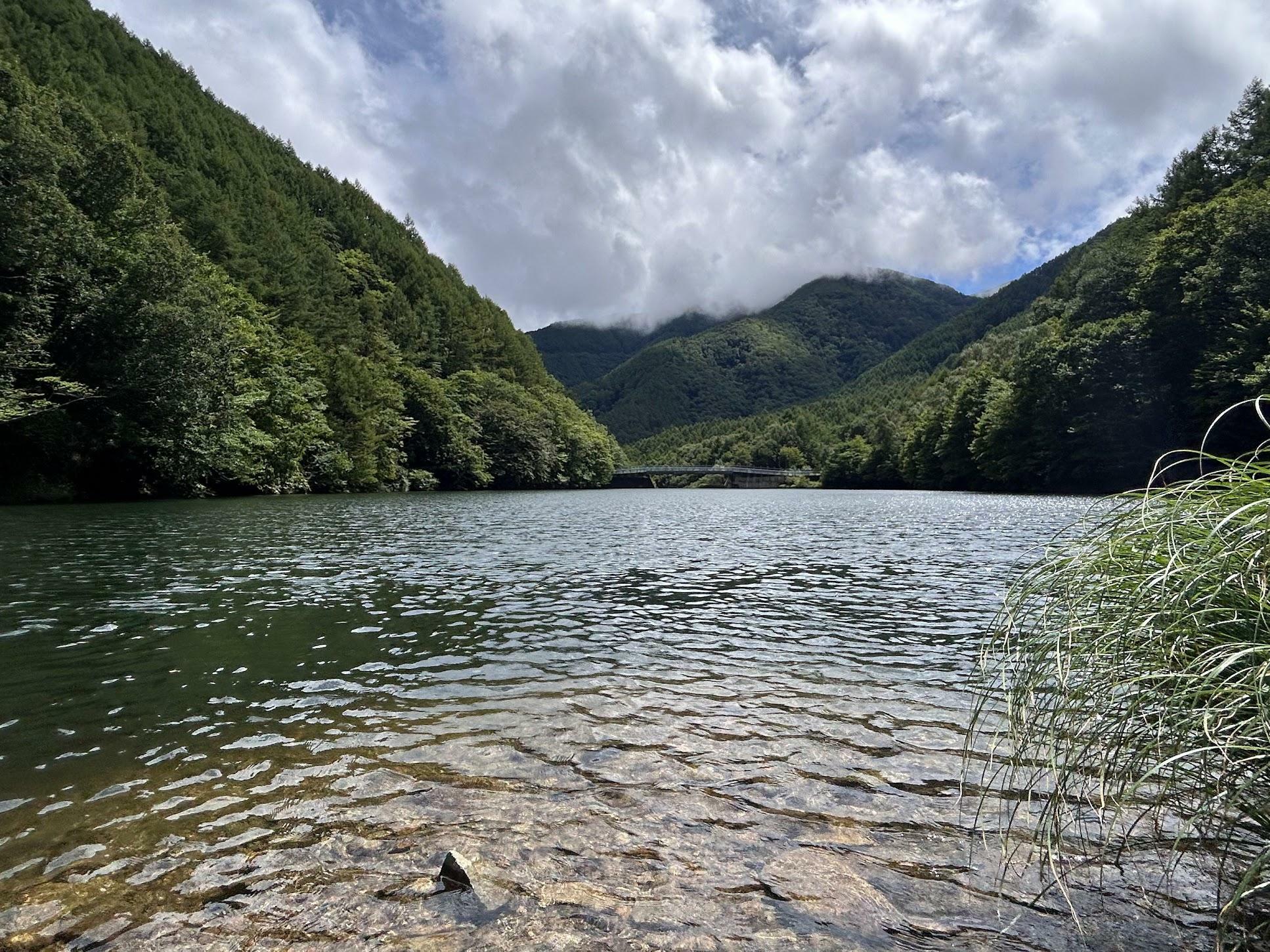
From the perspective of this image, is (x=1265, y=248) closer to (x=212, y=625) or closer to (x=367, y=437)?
(x=212, y=625)

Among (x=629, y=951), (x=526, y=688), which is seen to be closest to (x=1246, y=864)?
(x=629, y=951)

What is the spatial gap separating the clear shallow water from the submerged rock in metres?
0.11

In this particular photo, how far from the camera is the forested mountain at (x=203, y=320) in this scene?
118 ft

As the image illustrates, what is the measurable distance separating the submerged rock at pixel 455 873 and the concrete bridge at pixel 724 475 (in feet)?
450

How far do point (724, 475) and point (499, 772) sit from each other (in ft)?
590

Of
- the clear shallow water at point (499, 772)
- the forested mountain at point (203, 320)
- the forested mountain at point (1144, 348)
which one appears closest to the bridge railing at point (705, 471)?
the forested mountain at point (203, 320)

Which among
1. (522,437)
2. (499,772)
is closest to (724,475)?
(522,437)

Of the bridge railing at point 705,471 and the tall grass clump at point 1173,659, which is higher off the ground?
the bridge railing at point 705,471

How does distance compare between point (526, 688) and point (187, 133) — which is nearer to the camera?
point (526, 688)

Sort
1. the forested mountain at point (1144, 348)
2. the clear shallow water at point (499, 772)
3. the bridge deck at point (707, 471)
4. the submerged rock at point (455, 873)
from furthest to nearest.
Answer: the bridge deck at point (707, 471) < the forested mountain at point (1144, 348) < the submerged rock at point (455, 873) < the clear shallow water at point (499, 772)

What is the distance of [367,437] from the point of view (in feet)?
219

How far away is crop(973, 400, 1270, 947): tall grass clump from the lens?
2.90 metres

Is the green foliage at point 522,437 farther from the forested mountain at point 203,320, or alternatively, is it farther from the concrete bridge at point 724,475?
the concrete bridge at point 724,475

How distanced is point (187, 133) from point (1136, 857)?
12213 cm
